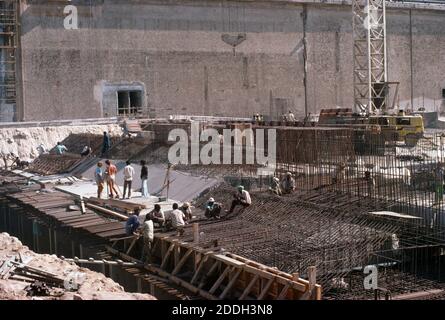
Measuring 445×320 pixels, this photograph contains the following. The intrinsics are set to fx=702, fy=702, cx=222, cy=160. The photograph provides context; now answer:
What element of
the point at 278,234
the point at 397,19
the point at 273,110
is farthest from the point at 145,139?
the point at 397,19

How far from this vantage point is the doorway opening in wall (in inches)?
1403

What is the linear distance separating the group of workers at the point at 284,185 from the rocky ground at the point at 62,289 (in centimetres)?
627

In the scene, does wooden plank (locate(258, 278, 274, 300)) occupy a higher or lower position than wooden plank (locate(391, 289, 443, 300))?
higher

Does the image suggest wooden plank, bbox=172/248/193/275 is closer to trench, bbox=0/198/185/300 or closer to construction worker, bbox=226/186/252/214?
trench, bbox=0/198/185/300

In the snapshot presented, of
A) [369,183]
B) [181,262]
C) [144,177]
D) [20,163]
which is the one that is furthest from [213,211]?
[20,163]

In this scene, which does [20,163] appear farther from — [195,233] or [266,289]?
[266,289]

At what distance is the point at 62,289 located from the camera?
1052 cm

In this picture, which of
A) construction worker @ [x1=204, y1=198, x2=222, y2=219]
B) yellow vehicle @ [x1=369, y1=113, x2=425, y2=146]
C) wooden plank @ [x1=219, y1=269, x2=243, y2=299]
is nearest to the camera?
wooden plank @ [x1=219, y1=269, x2=243, y2=299]

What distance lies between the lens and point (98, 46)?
34.6 meters

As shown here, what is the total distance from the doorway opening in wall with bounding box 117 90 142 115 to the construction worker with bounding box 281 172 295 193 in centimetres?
1893

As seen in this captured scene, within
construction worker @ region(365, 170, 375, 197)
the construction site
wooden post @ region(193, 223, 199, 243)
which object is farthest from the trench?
construction worker @ region(365, 170, 375, 197)

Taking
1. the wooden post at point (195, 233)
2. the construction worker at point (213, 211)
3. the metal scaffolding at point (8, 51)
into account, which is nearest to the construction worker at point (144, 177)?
the construction worker at point (213, 211)
